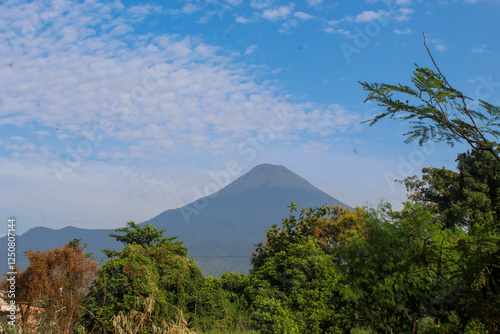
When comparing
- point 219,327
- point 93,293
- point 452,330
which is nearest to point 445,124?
point 452,330

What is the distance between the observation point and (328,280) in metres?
17.0

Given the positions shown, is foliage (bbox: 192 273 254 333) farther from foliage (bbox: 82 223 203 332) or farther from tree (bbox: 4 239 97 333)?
tree (bbox: 4 239 97 333)

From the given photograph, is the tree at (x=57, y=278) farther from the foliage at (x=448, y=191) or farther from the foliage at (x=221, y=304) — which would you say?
the foliage at (x=448, y=191)

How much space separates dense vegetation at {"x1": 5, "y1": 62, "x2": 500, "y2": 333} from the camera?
5105 mm

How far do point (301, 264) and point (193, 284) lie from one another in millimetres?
6780

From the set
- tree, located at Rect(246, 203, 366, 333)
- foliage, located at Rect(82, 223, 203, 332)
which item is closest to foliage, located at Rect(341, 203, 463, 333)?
tree, located at Rect(246, 203, 366, 333)

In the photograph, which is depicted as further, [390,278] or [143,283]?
[143,283]

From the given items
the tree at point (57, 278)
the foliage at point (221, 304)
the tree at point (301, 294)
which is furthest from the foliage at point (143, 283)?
the tree at point (301, 294)

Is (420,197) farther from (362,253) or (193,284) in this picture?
(362,253)

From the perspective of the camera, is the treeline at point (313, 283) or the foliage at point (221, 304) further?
the foliage at point (221, 304)

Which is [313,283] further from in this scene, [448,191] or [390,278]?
[448,191]

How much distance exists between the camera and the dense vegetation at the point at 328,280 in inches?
201

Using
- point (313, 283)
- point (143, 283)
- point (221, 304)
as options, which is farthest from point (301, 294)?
point (143, 283)

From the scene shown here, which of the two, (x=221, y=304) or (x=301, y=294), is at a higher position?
(x=301, y=294)
